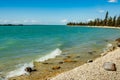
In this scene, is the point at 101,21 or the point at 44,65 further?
the point at 101,21

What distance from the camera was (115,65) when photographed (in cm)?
1588

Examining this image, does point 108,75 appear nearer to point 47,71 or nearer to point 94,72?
point 94,72

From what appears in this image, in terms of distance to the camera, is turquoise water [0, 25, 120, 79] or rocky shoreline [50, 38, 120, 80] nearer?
rocky shoreline [50, 38, 120, 80]

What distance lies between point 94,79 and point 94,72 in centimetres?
122

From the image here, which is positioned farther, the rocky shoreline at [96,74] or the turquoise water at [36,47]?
the turquoise water at [36,47]

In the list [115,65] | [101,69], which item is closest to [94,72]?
[101,69]

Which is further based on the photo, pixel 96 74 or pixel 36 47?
pixel 36 47

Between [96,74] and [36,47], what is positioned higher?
[96,74]

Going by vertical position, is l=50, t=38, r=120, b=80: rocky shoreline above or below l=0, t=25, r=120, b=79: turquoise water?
above

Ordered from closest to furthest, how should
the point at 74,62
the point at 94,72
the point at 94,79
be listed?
the point at 94,79 → the point at 94,72 → the point at 74,62

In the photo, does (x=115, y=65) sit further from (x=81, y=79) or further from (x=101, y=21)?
(x=101, y=21)

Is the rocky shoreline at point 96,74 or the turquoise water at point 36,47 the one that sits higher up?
the rocky shoreline at point 96,74

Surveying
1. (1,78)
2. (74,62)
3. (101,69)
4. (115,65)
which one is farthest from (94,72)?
(74,62)

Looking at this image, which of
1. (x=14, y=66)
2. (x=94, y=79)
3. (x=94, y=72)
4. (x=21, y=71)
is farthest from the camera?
(x=14, y=66)
